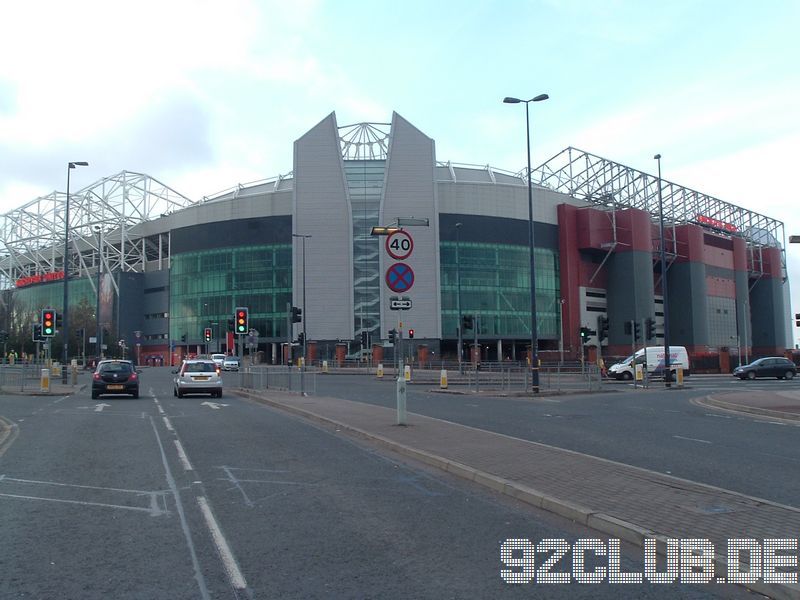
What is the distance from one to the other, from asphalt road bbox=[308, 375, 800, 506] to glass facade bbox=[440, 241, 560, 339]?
191ft

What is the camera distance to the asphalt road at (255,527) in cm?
577

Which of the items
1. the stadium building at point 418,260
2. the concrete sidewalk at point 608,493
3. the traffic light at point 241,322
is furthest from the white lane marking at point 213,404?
the stadium building at point 418,260

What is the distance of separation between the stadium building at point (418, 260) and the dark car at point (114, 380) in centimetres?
4966

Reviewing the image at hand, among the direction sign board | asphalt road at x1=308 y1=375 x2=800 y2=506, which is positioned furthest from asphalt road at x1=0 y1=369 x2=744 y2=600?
the direction sign board

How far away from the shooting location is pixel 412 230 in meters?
82.1

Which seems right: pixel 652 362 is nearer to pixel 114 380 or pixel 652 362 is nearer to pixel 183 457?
pixel 114 380

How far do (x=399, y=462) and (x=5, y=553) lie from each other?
648 centimetres

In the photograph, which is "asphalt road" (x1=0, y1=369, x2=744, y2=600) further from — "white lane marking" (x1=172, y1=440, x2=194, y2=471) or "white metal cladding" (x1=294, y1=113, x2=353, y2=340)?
"white metal cladding" (x1=294, y1=113, x2=353, y2=340)

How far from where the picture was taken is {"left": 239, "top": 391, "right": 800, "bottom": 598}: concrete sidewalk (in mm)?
7004

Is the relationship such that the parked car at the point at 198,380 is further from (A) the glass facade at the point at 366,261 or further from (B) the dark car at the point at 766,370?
(A) the glass facade at the point at 366,261

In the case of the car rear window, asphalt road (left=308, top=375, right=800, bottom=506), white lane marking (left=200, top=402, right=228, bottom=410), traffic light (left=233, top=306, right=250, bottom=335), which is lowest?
asphalt road (left=308, top=375, right=800, bottom=506)

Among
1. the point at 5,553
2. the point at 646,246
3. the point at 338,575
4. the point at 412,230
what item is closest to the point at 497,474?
the point at 338,575

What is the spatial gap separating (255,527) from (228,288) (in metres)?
87.7

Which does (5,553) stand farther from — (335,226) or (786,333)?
(786,333)
